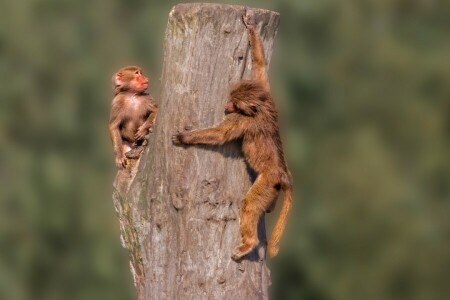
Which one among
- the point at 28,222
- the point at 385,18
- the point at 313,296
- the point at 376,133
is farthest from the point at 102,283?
the point at 385,18

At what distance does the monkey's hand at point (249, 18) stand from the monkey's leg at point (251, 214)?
3.01ft

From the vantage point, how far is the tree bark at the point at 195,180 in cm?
764

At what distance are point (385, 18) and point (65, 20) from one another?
17.9 ft

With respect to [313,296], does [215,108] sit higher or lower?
higher

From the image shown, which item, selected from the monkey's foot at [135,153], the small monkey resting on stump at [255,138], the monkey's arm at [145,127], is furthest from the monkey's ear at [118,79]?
the small monkey resting on stump at [255,138]

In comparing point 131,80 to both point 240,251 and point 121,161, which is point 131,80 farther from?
point 240,251

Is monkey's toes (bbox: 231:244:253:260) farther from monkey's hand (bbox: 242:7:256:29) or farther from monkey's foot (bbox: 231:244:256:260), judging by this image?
monkey's hand (bbox: 242:7:256:29)

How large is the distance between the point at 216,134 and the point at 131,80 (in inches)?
61.4

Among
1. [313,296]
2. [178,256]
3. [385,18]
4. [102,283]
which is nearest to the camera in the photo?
[178,256]

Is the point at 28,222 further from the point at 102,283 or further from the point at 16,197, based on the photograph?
the point at 102,283

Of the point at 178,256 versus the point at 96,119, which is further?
the point at 96,119

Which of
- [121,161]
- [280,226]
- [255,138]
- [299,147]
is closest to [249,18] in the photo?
[255,138]

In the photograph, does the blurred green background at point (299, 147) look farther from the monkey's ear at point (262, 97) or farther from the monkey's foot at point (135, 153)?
the monkey's ear at point (262, 97)

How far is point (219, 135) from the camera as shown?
305 inches
